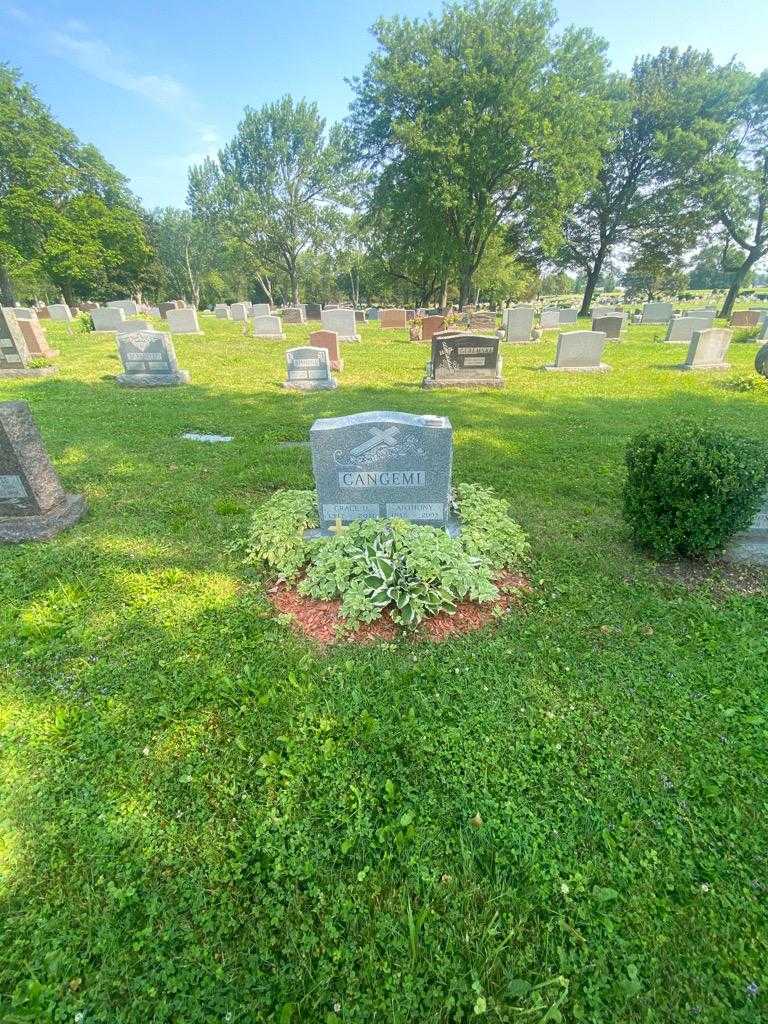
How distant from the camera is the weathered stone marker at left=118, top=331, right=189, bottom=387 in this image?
10695 millimetres

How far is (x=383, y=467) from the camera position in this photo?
3.76 m

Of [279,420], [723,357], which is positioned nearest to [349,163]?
[723,357]

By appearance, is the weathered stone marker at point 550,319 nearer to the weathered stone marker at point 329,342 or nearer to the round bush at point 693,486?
the weathered stone marker at point 329,342

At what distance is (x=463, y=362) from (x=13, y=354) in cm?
1140

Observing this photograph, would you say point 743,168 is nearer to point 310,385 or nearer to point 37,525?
point 310,385

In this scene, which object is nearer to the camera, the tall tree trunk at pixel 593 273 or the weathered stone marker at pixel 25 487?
the weathered stone marker at pixel 25 487

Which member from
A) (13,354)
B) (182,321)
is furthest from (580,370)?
(182,321)

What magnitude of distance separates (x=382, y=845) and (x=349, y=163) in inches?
1219

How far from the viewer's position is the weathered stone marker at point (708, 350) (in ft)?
39.6

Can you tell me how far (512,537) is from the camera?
13.0 ft

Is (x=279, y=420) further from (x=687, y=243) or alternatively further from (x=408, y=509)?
(x=687, y=243)

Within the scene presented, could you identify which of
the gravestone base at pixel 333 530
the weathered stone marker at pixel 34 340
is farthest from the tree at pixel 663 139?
the gravestone base at pixel 333 530

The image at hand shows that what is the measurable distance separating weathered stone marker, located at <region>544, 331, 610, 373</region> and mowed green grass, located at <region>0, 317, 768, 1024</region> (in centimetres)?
1007

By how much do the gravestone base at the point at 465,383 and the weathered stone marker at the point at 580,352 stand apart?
286cm
